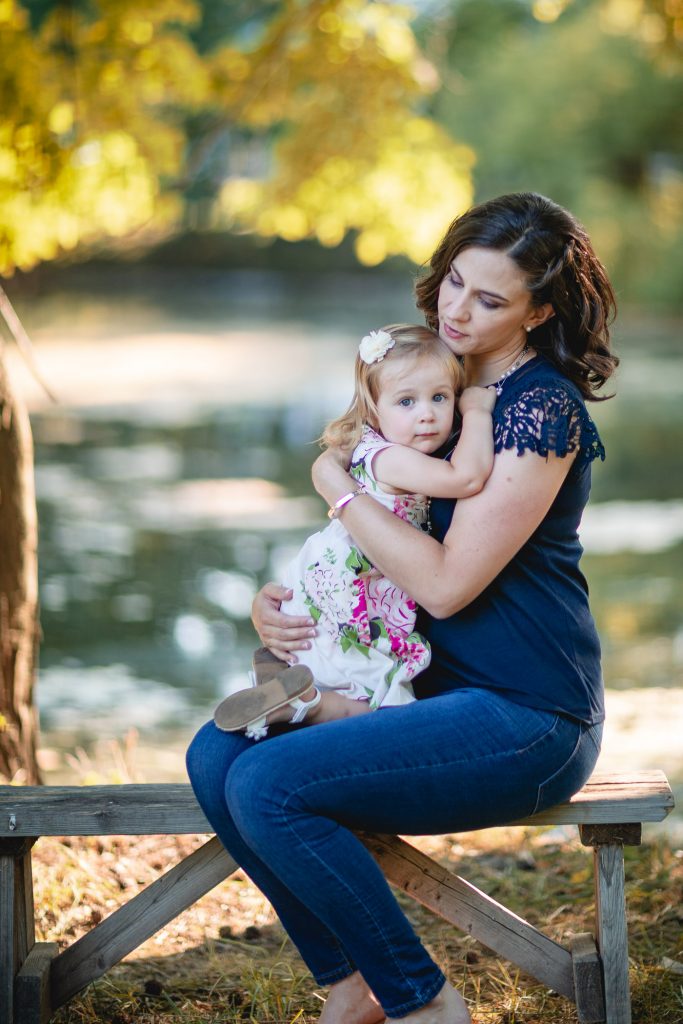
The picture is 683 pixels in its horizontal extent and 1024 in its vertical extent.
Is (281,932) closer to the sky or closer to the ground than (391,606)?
closer to the ground

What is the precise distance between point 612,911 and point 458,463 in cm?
94

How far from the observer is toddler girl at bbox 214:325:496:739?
2504mm

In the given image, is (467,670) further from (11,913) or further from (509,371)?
(11,913)

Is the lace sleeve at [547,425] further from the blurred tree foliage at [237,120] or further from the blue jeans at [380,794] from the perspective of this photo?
the blurred tree foliage at [237,120]

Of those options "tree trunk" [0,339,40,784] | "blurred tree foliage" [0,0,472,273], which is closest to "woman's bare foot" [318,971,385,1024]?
"tree trunk" [0,339,40,784]

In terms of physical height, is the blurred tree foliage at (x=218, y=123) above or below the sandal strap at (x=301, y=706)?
above

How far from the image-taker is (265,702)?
2469 mm

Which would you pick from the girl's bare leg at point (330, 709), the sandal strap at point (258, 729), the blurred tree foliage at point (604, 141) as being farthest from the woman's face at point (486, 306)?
the blurred tree foliage at point (604, 141)

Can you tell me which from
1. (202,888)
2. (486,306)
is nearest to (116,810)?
(202,888)

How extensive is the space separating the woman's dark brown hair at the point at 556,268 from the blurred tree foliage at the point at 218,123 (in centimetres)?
258

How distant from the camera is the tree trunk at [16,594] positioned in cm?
387

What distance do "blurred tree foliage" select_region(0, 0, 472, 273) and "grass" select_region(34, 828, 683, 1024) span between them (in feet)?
7.55

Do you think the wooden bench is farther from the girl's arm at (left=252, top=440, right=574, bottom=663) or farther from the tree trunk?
the tree trunk

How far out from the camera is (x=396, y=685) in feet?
8.36
